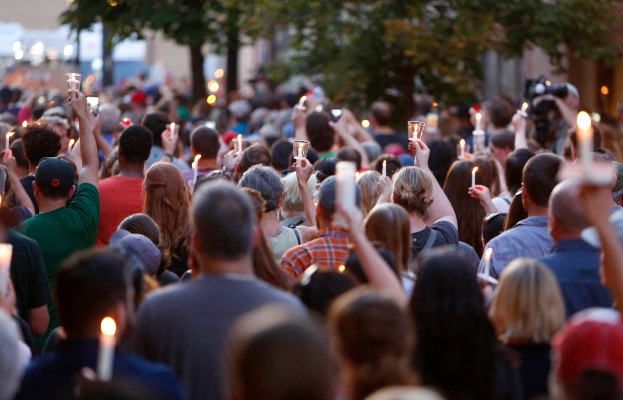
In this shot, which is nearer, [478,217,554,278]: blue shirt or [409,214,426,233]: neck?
[478,217,554,278]: blue shirt

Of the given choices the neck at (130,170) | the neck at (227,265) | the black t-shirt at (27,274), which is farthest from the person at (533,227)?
the neck at (130,170)

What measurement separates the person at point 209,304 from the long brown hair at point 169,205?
256cm

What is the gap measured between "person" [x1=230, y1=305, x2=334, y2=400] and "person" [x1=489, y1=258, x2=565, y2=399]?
1.56m

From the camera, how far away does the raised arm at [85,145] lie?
630cm

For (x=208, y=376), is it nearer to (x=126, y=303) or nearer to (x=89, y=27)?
(x=126, y=303)

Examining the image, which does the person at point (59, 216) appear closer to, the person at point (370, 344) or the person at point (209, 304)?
the person at point (209, 304)

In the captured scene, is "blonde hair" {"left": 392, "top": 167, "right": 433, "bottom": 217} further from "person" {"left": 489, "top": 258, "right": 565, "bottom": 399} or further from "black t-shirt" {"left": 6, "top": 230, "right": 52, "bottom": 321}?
"black t-shirt" {"left": 6, "top": 230, "right": 52, "bottom": 321}

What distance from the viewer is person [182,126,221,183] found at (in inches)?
339

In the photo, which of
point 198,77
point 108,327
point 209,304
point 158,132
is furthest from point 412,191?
point 198,77

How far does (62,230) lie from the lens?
598 centimetres

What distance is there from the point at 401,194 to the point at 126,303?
8.94 feet

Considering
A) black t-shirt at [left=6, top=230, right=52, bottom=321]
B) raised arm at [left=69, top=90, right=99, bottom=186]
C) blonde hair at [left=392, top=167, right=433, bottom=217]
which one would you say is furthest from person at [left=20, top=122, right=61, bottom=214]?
blonde hair at [left=392, top=167, right=433, bottom=217]

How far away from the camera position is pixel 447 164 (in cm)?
902

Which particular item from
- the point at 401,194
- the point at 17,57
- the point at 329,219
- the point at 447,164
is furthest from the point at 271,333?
the point at 17,57
